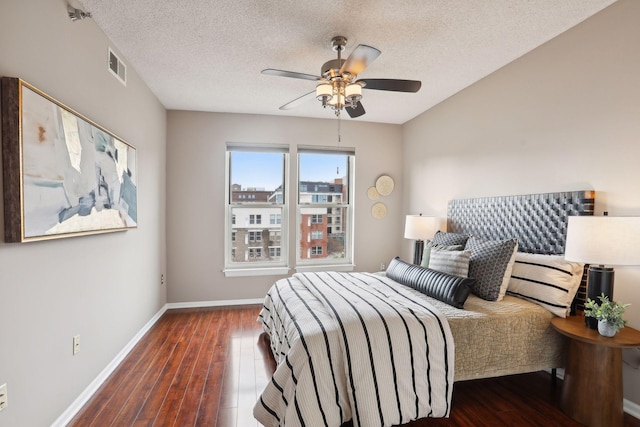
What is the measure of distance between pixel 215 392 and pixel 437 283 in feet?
6.03

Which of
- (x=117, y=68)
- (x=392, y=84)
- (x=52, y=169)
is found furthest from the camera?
(x=117, y=68)

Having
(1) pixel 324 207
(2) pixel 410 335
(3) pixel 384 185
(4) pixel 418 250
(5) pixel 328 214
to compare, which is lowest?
(2) pixel 410 335

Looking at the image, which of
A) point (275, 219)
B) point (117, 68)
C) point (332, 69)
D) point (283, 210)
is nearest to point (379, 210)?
point (283, 210)

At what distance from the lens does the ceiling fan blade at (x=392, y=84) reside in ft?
7.71

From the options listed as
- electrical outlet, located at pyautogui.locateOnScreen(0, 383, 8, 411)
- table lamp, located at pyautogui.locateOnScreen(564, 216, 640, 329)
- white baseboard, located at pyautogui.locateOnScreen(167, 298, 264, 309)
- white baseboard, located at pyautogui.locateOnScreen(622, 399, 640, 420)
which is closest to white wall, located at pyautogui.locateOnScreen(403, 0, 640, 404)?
white baseboard, located at pyautogui.locateOnScreen(622, 399, 640, 420)

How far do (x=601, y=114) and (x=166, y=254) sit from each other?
4.67 metres

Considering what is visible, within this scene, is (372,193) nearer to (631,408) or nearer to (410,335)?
(410,335)

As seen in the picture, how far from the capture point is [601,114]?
2.24 metres

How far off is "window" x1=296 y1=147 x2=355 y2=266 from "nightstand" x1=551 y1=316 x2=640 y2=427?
3.15m

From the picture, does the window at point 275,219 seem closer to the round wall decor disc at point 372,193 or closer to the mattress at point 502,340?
the round wall decor disc at point 372,193

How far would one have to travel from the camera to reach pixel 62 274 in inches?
77.2

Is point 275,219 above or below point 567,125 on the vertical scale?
below

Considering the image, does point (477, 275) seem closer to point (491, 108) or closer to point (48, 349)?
point (491, 108)

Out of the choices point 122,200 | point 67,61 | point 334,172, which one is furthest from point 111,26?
point 334,172
